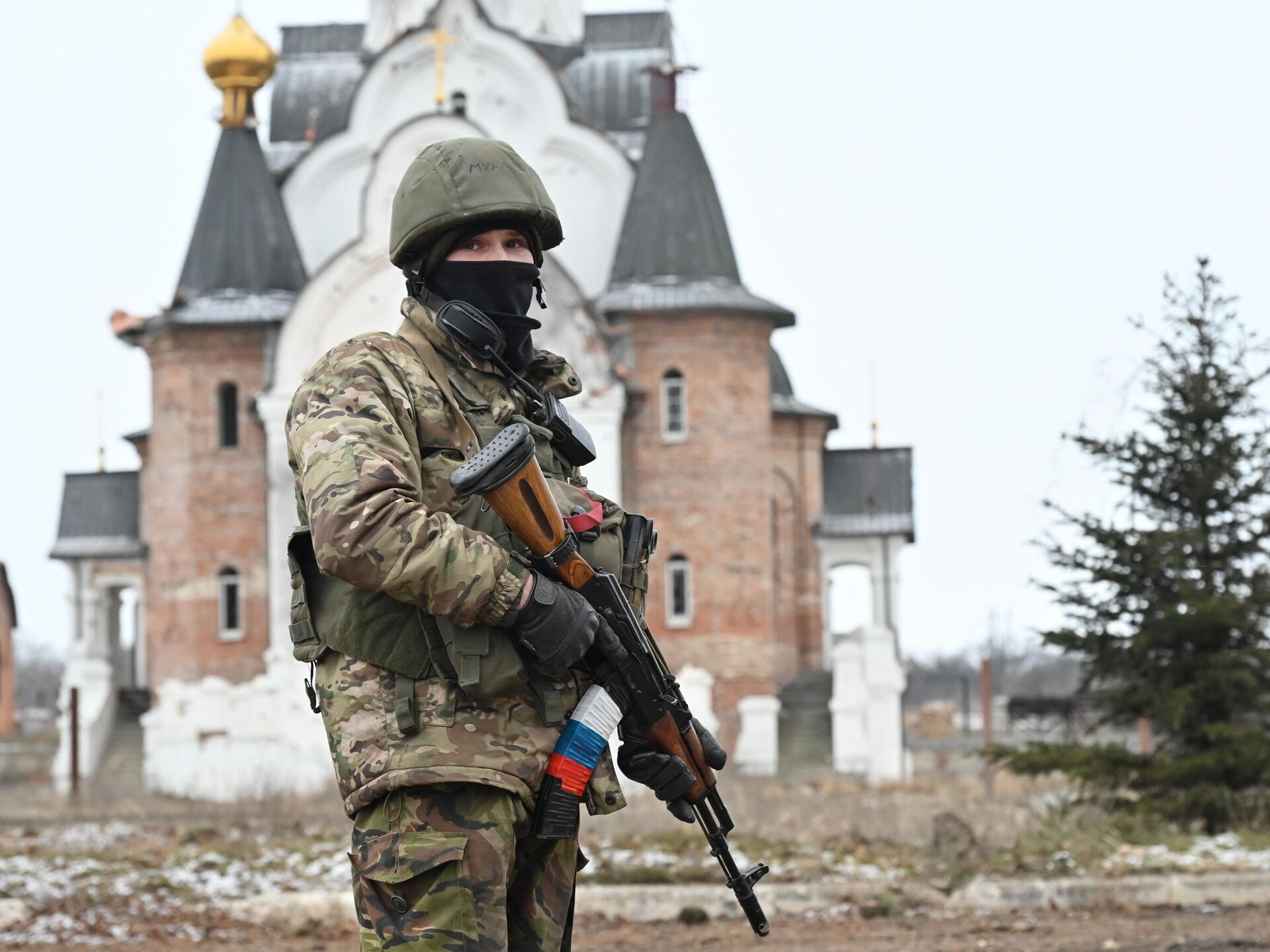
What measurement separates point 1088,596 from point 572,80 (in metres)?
26.1

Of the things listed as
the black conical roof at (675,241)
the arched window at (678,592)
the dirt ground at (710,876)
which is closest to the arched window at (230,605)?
the arched window at (678,592)

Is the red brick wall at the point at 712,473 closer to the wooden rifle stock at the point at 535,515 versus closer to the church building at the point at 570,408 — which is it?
the church building at the point at 570,408

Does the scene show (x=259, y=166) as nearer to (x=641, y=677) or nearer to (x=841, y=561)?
(x=841, y=561)

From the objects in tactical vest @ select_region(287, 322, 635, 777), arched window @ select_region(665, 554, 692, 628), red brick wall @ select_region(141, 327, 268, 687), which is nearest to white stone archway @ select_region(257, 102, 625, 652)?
red brick wall @ select_region(141, 327, 268, 687)

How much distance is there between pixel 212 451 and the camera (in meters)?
35.5

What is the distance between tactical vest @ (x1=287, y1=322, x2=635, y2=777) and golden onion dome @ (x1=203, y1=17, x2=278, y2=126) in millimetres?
33690

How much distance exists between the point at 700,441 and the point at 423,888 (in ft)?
98.9

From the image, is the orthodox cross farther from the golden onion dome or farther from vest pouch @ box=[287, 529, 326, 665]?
vest pouch @ box=[287, 529, 326, 665]

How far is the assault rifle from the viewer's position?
4520mm

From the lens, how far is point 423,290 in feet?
16.3

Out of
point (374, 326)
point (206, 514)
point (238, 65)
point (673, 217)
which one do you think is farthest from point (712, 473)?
point (238, 65)

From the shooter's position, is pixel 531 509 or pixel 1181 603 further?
pixel 1181 603

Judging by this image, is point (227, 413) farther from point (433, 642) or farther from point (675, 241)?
point (433, 642)

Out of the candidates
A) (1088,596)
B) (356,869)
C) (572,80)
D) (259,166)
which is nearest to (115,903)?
(1088,596)
